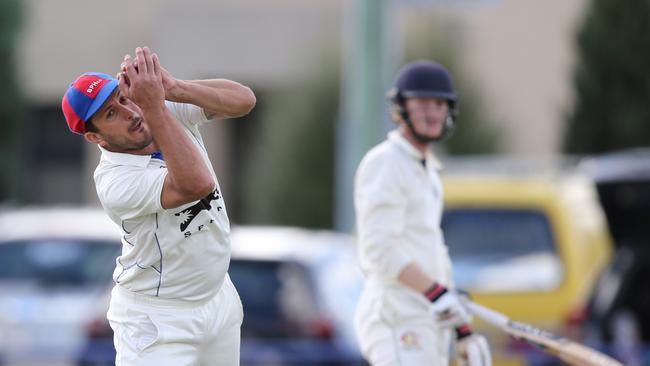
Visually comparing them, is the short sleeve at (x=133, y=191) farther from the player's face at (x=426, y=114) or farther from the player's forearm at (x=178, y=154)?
the player's face at (x=426, y=114)

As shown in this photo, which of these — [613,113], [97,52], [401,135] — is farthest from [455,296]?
[97,52]

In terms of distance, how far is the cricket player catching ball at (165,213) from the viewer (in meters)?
4.95

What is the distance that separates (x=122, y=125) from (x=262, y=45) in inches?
902

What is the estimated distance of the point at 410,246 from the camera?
20.8 feet

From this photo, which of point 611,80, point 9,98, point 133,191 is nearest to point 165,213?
point 133,191

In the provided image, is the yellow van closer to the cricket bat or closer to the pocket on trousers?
the cricket bat

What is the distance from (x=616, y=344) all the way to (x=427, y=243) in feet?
15.2

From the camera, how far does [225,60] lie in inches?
→ 1096

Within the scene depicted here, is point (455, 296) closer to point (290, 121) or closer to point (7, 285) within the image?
point (7, 285)

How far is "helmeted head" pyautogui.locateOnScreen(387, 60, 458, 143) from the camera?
6.46m

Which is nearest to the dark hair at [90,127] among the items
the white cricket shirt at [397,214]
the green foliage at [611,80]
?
the white cricket shirt at [397,214]

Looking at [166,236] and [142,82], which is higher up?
[142,82]

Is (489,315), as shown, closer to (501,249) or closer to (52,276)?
(501,249)

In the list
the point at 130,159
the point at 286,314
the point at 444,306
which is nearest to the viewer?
Answer: the point at 130,159
